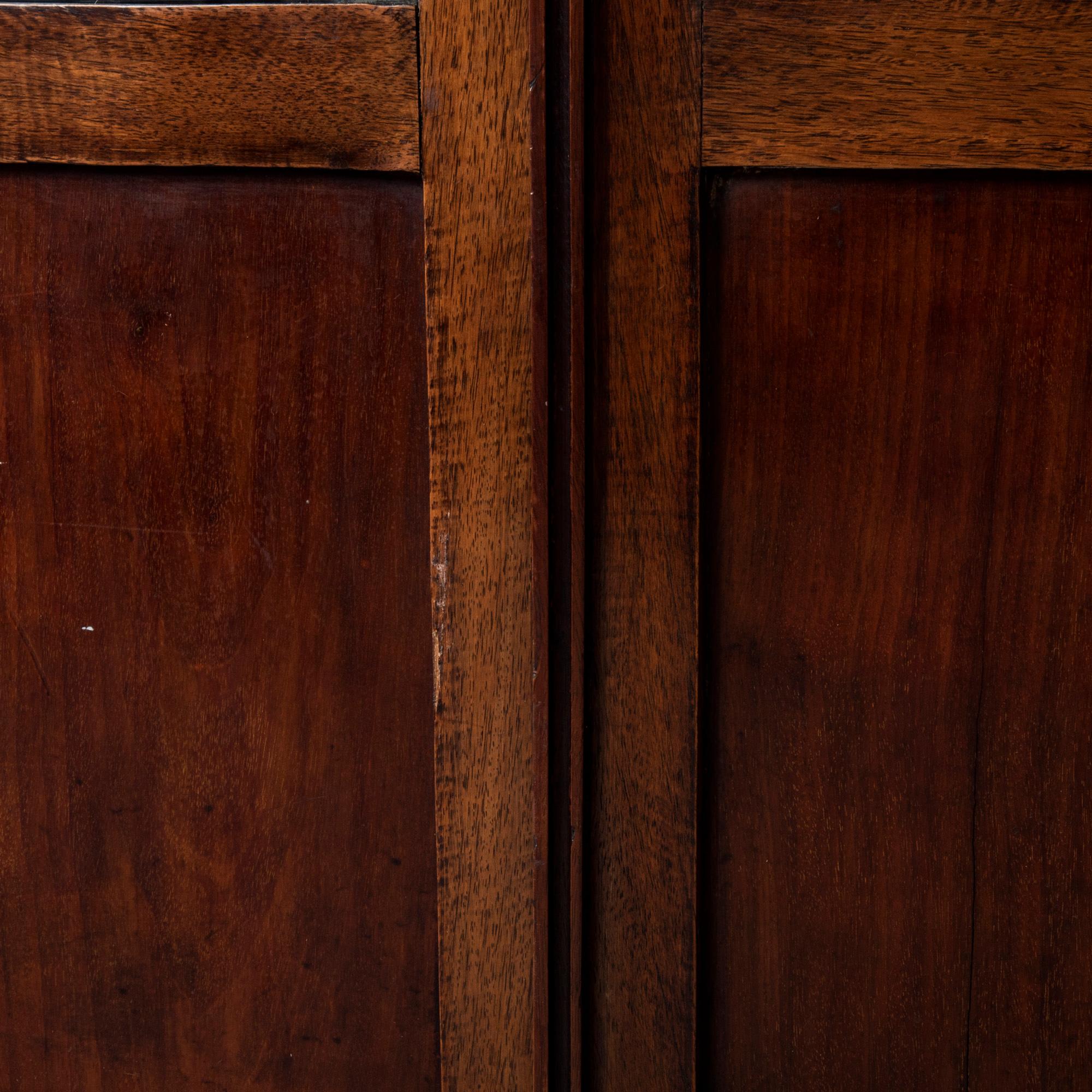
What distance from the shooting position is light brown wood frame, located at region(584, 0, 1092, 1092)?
559mm

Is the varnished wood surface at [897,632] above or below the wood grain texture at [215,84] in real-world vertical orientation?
below

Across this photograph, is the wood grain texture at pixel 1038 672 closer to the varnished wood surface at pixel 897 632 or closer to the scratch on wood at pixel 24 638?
the varnished wood surface at pixel 897 632

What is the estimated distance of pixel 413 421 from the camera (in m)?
0.64

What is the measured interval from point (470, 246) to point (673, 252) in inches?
4.9

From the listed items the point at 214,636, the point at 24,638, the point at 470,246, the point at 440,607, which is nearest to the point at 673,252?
the point at 470,246

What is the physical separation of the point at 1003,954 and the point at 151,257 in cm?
72

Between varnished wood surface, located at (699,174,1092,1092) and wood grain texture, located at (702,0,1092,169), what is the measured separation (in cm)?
2

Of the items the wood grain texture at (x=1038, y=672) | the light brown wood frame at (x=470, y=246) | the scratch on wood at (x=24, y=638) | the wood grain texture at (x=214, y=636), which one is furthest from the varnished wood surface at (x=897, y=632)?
the scratch on wood at (x=24, y=638)

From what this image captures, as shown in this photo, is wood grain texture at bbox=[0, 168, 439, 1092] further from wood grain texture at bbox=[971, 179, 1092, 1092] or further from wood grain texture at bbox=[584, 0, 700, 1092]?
wood grain texture at bbox=[971, 179, 1092, 1092]

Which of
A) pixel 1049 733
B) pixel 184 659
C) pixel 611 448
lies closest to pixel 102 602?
pixel 184 659

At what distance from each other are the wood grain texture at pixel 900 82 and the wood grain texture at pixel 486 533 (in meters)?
0.13

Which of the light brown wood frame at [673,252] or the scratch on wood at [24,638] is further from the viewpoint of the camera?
the scratch on wood at [24,638]

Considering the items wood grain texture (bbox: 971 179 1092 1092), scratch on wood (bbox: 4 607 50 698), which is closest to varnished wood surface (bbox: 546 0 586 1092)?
wood grain texture (bbox: 971 179 1092 1092)

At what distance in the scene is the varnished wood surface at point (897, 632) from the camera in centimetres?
59
